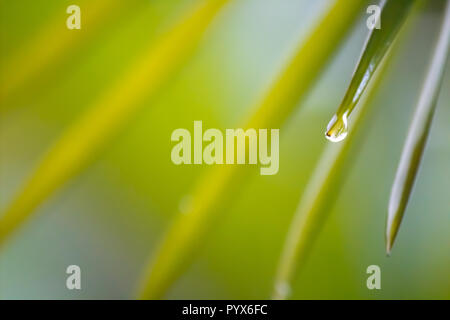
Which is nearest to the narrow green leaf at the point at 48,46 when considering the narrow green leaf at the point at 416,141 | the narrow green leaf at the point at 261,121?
the narrow green leaf at the point at 261,121

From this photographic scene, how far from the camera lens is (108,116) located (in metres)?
0.50

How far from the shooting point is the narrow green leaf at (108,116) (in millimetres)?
484

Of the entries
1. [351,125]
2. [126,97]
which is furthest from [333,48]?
[126,97]

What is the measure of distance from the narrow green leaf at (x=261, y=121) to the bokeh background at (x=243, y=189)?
20 centimetres

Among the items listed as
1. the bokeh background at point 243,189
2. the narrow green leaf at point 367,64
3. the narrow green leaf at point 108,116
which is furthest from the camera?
the bokeh background at point 243,189

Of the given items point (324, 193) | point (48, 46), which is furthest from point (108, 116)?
point (324, 193)

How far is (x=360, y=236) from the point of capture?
75cm

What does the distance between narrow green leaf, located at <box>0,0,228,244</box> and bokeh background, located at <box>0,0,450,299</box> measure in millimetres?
166

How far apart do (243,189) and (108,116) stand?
0.24 m

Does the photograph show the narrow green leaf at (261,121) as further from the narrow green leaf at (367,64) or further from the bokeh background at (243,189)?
the bokeh background at (243,189)

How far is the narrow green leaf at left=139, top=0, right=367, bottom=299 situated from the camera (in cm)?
44

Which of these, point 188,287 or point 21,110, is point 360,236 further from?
point 21,110

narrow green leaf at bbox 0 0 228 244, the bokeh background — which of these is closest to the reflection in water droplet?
narrow green leaf at bbox 0 0 228 244

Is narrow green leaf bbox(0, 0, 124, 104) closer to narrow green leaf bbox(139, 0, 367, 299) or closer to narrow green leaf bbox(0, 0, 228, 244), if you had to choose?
narrow green leaf bbox(0, 0, 228, 244)
